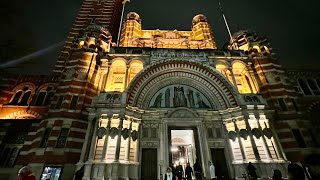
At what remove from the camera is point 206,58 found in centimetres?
1819

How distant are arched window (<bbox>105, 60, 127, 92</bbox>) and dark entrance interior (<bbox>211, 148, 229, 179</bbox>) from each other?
1005cm

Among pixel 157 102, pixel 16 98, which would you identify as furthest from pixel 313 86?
pixel 16 98

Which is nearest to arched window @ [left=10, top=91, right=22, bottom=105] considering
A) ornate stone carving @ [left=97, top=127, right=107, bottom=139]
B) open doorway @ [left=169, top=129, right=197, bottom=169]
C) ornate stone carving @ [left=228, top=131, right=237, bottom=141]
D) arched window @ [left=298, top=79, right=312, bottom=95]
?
ornate stone carving @ [left=97, top=127, right=107, bottom=139]

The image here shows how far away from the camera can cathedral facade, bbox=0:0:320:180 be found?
42.9 ft

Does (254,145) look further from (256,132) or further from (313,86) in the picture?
(313,86)

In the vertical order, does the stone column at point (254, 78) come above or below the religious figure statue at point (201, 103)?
above

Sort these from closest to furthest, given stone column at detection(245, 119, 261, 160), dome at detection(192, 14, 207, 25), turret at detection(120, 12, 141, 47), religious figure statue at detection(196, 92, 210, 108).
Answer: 1. stone column at detection(245, 119, 261, 160)
2. religious figure statue at detection(196, 92, 210, 108)
3. turret at detection(120, 12, 141, 47)
4. dome at detection(192, 14, 207, 25)

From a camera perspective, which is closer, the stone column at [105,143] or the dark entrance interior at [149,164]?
the stone column at [105,143]

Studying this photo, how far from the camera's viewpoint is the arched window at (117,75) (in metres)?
→ 17.2

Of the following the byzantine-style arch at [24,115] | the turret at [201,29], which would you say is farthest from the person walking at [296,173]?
the turret at [201,29]

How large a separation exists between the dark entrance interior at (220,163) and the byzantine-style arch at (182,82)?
3.87 metres

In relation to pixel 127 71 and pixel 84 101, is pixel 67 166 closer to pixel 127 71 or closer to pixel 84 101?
pixel 84 101

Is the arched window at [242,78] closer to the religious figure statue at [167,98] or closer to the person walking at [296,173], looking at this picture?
the religious figure statue at [167,98]

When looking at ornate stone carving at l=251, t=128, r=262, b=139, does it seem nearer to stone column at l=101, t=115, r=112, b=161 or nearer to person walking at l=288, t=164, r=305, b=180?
stone column at l=101, t=115, r=112, b=161
